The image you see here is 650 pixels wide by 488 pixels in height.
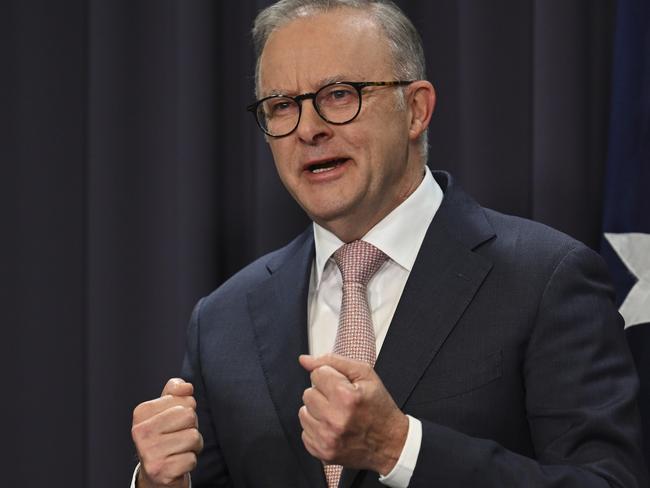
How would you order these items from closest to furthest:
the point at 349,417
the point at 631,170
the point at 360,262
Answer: the point at 349,417 → the point at 360,262 → the point at 631,170

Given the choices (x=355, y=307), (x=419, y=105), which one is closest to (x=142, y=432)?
(x=355, y=307)

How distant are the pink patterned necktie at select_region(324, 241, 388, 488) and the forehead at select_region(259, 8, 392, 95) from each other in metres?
0.31

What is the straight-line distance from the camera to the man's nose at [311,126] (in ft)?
→ 5.78

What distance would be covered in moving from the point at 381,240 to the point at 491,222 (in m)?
0.20

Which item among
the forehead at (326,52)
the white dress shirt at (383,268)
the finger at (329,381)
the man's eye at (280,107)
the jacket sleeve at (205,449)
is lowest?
the jacket sleeve at (205,449)

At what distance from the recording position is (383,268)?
1846 mm

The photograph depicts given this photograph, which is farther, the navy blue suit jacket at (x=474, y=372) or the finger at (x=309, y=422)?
the navy blue suit jacket at (x=474, y=372)

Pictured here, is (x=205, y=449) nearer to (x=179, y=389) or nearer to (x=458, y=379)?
(x=179, y=389)

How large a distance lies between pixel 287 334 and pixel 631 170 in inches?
29.5

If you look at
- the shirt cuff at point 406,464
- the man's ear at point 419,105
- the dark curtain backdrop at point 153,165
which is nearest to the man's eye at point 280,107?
the man's ear at point 419,105

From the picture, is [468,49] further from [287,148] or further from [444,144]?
[287,148]

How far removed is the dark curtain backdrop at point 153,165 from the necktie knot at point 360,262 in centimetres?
42

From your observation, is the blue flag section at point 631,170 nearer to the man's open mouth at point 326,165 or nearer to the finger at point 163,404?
the man's open mouth at point 326,165

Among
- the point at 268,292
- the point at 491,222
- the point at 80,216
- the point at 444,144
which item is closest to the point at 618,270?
the point at 491,222
